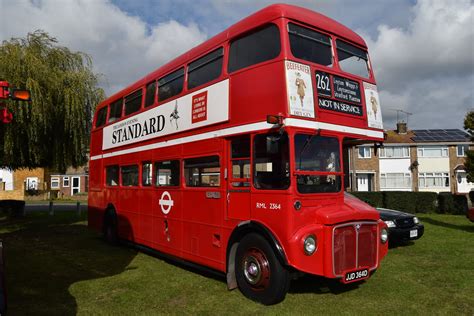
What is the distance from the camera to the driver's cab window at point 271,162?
564cm

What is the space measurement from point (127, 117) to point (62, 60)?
5.89m

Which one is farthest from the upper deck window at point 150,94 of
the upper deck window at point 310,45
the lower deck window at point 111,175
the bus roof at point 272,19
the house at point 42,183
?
the house at point 42,183

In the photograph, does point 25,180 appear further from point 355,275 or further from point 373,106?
point 355,275

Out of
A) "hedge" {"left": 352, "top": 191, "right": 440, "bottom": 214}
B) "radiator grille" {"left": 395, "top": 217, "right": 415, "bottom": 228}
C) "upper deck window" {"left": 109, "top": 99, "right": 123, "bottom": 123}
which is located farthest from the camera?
"hedge" {"left": 352, "top": 191, "right": 440, "bottom": 214}

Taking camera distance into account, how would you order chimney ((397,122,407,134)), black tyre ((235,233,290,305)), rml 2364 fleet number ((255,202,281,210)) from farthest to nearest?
chimney ((397,122,407,134))
rml 2364 fleet number ((255,202,281,210))
black tyre ((235,233,290,305))

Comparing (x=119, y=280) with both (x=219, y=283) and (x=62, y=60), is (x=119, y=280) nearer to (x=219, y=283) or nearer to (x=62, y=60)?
(x=219, y=283)

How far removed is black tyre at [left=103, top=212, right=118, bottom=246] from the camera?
36.6 feet

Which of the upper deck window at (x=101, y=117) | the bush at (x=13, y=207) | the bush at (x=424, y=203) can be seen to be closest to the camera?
the upper deck window at (x=101, y=117)

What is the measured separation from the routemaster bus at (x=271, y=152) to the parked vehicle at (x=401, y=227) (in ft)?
13.3

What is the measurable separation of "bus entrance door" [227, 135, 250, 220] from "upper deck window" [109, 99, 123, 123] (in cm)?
555

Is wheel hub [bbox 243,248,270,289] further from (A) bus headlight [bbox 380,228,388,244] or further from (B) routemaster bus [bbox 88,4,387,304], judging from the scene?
(A) bus headlight [bbox 380,228,388,244]

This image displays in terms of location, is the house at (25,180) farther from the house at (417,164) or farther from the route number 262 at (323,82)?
the route number 262 at (323,82)

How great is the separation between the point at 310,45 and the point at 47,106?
398 inches

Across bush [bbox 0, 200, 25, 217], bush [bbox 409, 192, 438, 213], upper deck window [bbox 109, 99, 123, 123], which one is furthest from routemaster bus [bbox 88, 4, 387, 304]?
bush [bbox 409, 192, 438, 213]
